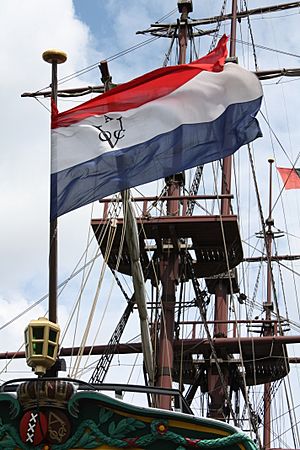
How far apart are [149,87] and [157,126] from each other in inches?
20.7

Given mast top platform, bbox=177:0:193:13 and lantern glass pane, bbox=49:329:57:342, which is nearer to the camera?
lantern glass pane, bbox=49:329:57:342

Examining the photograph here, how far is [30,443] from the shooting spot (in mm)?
8742

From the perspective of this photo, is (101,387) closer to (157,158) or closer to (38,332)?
(38,332)

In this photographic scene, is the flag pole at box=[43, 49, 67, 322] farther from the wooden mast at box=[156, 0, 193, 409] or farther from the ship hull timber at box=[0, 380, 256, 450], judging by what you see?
the wooden mast at box=[156, 0, 193, 409]

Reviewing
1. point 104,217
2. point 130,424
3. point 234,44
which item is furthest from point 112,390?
point 234,44

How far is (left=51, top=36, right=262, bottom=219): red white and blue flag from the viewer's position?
37.8 feet

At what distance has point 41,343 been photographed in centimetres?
876

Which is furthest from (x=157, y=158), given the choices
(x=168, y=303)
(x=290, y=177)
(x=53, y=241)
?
(x=290, y=177)

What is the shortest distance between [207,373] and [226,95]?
574 inches

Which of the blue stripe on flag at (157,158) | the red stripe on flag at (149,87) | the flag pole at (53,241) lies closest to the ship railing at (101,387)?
the flag pole at (53,241)

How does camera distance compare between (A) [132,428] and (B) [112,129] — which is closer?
(A) [132,428]

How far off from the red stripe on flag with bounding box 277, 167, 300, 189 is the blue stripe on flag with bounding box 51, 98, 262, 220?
13052mm

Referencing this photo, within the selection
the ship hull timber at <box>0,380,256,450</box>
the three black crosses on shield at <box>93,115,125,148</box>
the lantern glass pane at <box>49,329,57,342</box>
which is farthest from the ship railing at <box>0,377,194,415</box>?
the three black crosses on shield at <box>93,115,125,148</box>

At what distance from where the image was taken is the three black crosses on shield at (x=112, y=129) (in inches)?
468
